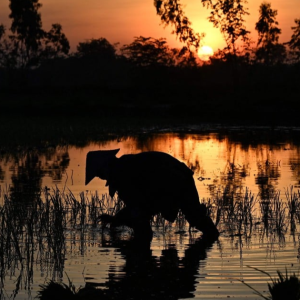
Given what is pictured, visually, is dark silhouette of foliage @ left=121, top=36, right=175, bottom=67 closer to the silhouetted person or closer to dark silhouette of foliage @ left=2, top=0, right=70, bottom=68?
dark silhouette of foliage @ left=2, top=0, right=70, bottom=68

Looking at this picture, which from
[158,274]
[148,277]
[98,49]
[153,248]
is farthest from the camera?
[98,49]

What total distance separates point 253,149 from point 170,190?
1577cm

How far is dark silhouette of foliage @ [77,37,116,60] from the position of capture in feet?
337

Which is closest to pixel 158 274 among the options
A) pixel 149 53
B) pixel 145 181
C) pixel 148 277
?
pixel 148 277

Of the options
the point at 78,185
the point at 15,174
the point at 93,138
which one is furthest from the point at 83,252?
the point at 93,138

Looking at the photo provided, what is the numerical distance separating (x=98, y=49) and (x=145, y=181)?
97.9 metres

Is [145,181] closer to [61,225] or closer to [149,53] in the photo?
[61,225]

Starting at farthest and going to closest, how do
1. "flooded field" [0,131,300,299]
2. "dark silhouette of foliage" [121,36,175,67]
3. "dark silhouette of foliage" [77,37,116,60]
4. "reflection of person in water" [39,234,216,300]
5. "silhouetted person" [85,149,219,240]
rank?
"dark silhouette of foliage" [77,37,116,60] < "dark silhouette of foliage" [121,36,175,67] < "silhouetted person" [85,149,219,240] < "flooded field" [0,131,300,299] < "reflection of person in water" [39,234,216,300]

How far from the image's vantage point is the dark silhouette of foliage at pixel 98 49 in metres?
103

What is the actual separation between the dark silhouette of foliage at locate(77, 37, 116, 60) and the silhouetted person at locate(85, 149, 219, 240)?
9374 centimetres

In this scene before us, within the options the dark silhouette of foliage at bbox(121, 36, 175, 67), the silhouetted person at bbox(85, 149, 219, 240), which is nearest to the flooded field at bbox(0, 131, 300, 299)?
the silhouetted person at bbox(85, 149, 219, 240)

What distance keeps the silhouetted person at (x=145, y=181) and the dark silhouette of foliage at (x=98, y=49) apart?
93.7m

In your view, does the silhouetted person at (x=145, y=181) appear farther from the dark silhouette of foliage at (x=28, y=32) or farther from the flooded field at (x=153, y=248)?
the dark silhouette of foliage at (x=28, y=32)

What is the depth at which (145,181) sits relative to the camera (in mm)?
8516
